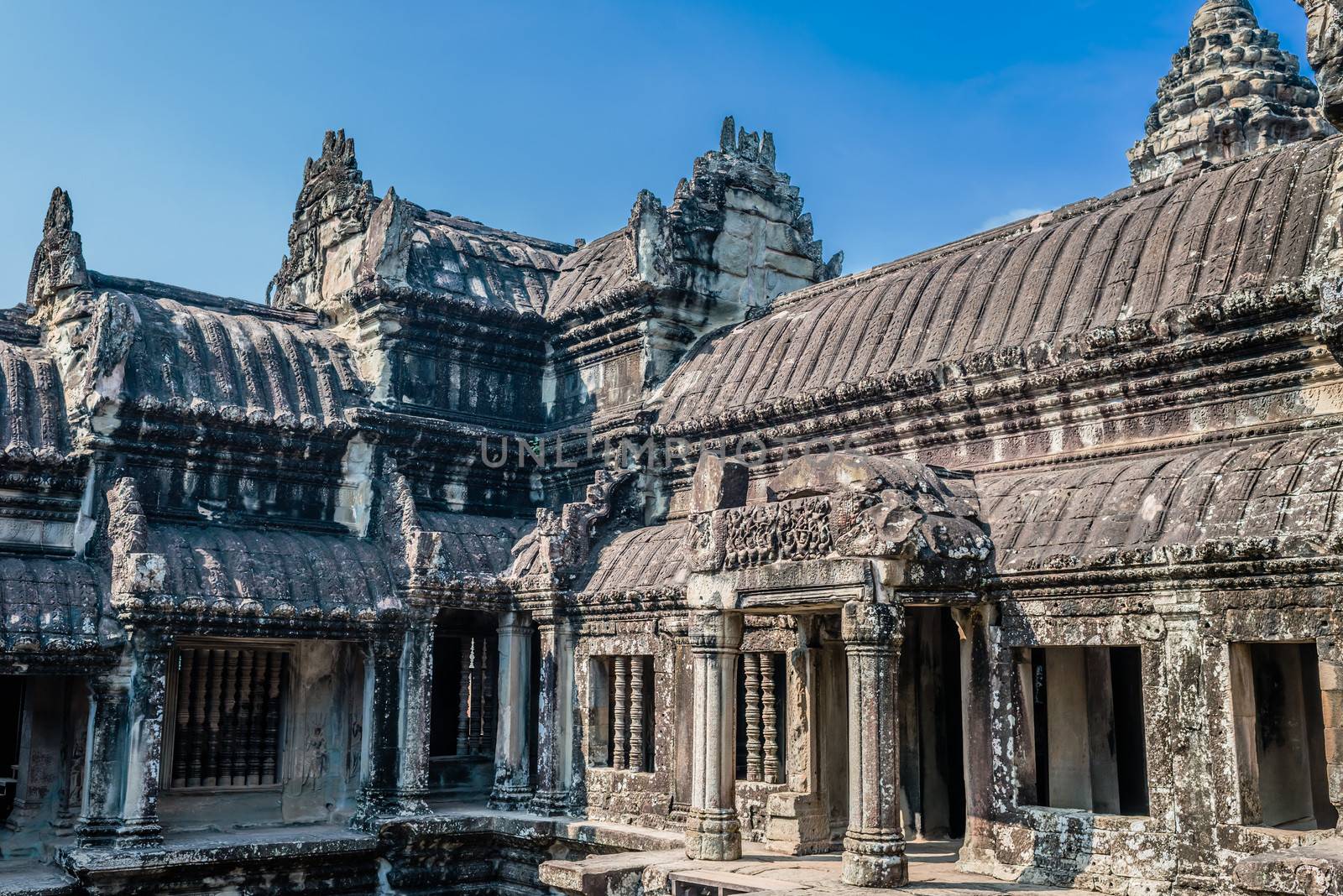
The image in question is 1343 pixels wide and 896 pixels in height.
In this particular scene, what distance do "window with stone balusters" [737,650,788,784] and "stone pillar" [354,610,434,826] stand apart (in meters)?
4.12

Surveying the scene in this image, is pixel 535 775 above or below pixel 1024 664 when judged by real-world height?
below

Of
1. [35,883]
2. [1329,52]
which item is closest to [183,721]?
[35,883]

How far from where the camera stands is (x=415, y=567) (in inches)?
634

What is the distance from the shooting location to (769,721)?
13.7 metres

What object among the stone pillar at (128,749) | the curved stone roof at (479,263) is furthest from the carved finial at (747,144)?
the stone pillar at (128,749)

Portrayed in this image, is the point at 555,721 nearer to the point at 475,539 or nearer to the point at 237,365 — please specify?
the point at 475,539

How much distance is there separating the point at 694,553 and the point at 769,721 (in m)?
2.36

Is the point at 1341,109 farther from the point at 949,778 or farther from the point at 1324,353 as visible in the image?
the point at 949,778

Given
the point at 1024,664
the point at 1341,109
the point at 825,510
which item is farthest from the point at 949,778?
the point at 1341,109

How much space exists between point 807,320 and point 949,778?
5.72 metres

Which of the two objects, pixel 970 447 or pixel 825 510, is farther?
pixel 970 447

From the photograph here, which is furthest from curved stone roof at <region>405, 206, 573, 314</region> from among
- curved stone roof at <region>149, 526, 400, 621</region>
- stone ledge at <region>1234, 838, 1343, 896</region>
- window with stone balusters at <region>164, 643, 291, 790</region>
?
stone ledge at <region>1234, 838, 1343, 896</region>

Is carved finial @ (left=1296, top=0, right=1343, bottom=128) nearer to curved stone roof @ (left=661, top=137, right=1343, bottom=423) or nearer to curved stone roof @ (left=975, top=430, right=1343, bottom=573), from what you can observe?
curved stone roof @ (left=661, top=137, right=1343, bottom=423)

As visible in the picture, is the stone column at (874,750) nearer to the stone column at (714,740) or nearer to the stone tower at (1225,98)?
the stone column at (714,740)
